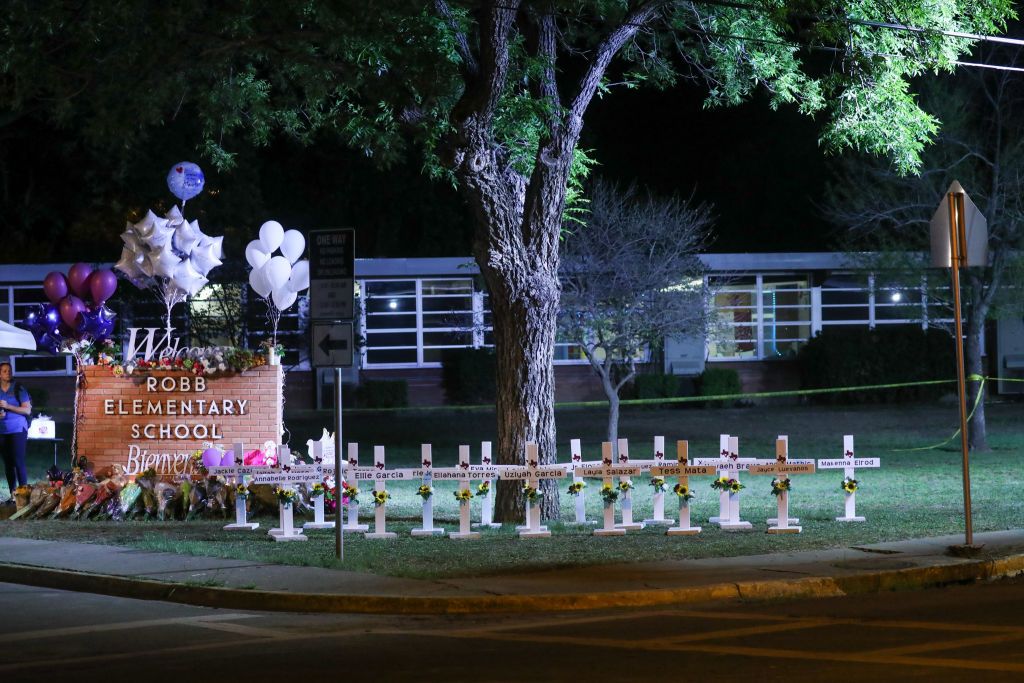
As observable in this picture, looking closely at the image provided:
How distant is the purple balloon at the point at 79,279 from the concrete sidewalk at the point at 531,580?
6639 mm

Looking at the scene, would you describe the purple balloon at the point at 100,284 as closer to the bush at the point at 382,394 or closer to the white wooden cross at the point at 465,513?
the white wooden cross at the point at 465,513

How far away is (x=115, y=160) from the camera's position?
133ft

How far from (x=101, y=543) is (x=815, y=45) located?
1052 cm

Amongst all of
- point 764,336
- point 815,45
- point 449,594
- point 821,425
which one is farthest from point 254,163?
point 449,594

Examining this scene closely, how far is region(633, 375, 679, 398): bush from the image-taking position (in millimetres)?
37219

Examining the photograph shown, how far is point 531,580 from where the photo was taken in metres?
11.4

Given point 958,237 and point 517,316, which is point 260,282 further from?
point 958,237

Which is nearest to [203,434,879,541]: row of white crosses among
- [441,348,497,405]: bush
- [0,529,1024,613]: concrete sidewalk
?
[0,529,1024,613]: concrete sidewalk

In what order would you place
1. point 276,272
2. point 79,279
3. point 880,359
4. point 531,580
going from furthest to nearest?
point 880,359
point 79,279
point 276,272
point 531,580

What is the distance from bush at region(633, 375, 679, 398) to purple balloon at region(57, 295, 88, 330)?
68.8 ft

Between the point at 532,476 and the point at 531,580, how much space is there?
3.55 m

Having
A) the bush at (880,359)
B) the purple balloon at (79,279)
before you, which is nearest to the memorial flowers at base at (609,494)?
the purple balloon at (79,279)

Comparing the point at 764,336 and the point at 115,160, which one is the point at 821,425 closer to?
the point at 764,336

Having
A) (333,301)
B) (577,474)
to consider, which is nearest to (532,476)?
(577,474)
